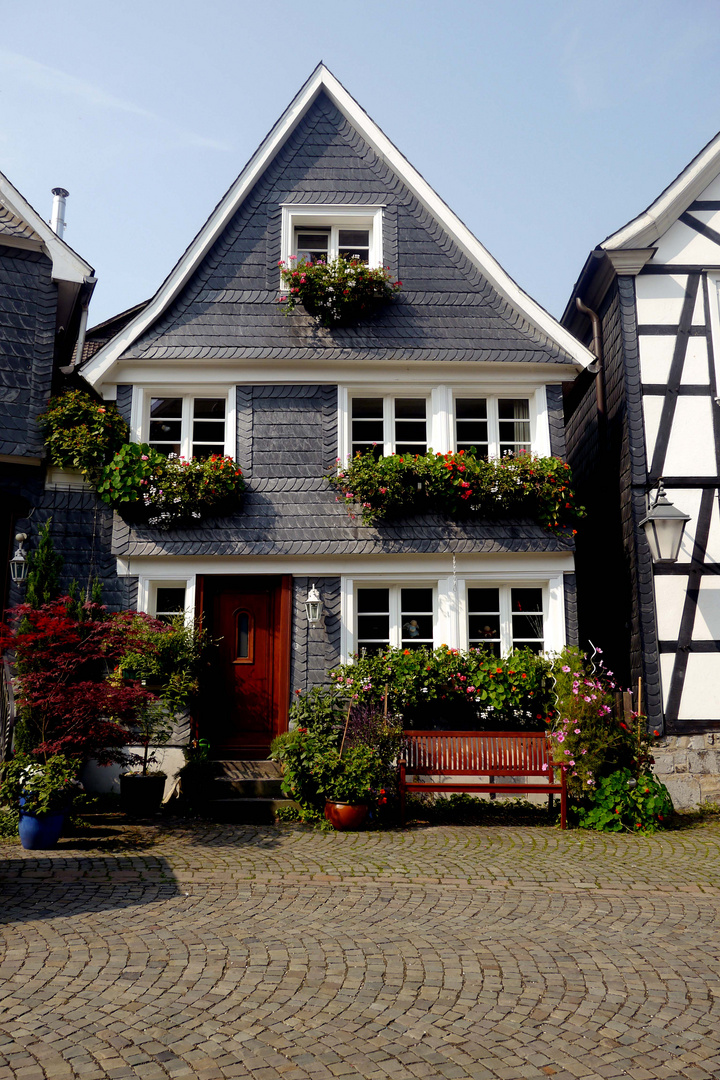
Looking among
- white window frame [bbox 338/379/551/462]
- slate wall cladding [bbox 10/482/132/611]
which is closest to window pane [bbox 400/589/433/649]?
white window frame [bbox 338/379/551/462]

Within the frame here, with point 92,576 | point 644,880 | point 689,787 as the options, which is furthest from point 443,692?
point 92,576

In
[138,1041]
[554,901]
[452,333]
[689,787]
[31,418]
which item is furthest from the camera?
[452,333]

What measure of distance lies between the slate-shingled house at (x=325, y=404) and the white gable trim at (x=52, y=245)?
1.02 m

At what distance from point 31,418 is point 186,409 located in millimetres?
2061

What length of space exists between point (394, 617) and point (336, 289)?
182 inches

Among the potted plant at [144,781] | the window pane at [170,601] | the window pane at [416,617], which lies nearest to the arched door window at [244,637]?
the window pane at [170,601]

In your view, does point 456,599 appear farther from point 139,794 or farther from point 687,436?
point 139,794

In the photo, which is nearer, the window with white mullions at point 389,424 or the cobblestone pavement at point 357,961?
the cobblestone pavement at point 357,961

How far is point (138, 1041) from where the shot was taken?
397 centimetres

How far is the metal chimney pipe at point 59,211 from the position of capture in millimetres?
15992

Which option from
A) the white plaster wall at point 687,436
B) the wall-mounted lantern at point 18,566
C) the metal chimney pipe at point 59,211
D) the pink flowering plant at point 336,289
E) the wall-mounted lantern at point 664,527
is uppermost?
the metal chimney pipe at point 59,211

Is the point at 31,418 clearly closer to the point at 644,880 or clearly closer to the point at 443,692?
the point at 443,692

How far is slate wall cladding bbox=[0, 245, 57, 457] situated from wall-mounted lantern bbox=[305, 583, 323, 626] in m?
4.05

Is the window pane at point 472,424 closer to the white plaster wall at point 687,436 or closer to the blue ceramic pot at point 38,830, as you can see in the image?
the white plaster wall at point 687,436
